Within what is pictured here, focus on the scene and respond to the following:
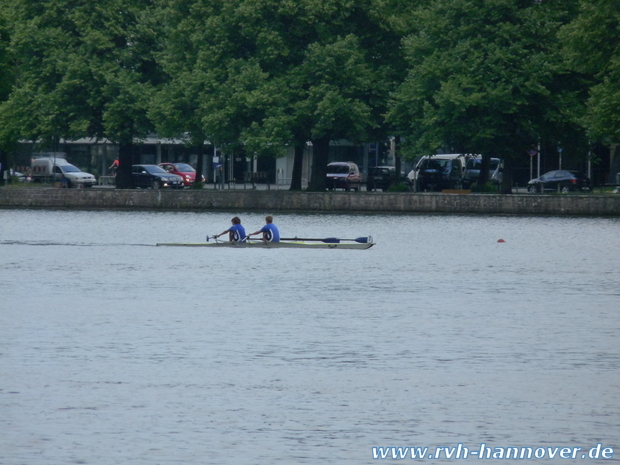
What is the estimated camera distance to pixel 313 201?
71.9 metres

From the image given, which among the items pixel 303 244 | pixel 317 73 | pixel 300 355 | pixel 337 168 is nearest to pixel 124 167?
pixel 337 168

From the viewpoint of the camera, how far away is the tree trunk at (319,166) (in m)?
78.8

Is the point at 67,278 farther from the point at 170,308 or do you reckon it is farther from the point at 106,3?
the point at 106,3

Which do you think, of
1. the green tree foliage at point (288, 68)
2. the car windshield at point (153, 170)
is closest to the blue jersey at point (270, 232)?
the green tree foliage at point (288, 68)

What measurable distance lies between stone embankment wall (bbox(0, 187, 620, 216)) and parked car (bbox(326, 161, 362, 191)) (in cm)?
1321

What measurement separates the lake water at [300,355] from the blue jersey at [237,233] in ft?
3.65

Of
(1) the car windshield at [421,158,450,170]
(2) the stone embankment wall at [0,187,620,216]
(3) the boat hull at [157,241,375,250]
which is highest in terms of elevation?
(1) the car windshield at [421,158,450,170]

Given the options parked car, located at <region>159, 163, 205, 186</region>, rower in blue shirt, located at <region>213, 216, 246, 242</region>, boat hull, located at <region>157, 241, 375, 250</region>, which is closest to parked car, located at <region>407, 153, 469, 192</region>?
parked car, located at <region>159, 163, 205, 186</region>

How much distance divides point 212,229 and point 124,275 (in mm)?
19846

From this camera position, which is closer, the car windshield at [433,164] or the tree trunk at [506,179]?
the tree trunk at [506,179]

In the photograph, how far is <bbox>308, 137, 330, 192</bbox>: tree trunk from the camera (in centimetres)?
7875

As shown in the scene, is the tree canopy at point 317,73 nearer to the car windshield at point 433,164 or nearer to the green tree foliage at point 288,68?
the green tree foliage at point 288,68

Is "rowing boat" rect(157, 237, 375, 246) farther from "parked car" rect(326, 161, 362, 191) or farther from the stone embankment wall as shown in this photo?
"parked car" rect(326, 161, 362, 191)

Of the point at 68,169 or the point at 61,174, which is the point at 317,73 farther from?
the point at 68,169
